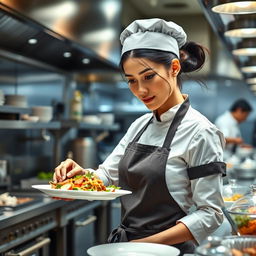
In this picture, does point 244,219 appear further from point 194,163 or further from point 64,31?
point 64,31

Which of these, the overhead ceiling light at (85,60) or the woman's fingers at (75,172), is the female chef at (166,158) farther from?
the overhead ceiling light at (85,60)

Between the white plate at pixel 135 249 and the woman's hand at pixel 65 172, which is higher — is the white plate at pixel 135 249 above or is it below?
below

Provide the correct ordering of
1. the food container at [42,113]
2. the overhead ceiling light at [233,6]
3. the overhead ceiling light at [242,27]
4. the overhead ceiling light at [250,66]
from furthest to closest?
the overhead ceiling light at [250,66], the food container at [42,113], the overhead ceiling light at [242,27], the overhead ceiling light at [233,6]

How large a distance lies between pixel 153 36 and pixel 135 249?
0.78 metres

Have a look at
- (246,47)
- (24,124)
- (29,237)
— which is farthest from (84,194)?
(246,47)

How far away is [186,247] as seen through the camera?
83.0 inches

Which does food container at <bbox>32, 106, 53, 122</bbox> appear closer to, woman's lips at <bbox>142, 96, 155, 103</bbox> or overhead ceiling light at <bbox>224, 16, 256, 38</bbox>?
overhead ceiling light at <bbox>224, 16, 256, 38</bbox>

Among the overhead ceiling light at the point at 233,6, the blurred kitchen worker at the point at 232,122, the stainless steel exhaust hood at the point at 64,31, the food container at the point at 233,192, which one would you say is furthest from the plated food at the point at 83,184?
the blurred kitchen worker at the point at 232,122

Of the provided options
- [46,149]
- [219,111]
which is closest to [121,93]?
[219,111]

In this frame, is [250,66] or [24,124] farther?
[250,66]

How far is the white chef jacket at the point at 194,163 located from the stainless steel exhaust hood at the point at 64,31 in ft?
4.51

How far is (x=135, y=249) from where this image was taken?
1.75 meters

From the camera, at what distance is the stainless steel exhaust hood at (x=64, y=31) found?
3504mm

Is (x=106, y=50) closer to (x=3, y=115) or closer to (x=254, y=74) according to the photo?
(x=3, y=115)
